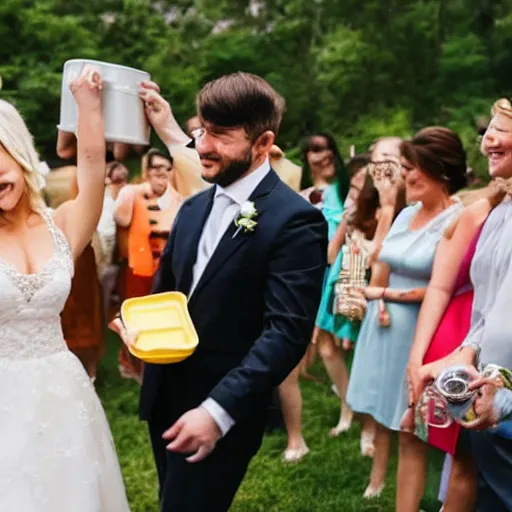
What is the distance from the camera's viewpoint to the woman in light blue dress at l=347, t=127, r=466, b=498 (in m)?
4.03

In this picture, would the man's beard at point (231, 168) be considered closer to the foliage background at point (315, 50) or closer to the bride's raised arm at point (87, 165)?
the bride's raised arm at point (87, 165)

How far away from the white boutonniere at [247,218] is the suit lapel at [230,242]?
0.01 meters

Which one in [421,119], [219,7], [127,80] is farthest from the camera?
[219,7]

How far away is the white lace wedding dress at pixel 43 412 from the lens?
281 centimetres

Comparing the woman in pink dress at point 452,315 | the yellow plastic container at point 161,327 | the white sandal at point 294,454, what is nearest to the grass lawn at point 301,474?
the white sandal at point 294,454

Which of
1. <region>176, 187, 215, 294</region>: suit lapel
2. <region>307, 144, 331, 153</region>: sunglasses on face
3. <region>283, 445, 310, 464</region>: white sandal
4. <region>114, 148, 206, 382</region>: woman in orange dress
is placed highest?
<region>176, 187, 215, 294</region>: suit lapel

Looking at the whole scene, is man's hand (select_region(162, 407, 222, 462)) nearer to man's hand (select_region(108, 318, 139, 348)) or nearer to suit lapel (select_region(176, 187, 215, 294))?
man's hand (select_region(108, 318, 139, 348))

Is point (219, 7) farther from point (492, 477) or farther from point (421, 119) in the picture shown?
point (492, 477)

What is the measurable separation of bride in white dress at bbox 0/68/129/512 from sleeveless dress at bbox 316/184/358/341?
2.79 metres

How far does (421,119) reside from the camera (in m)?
12.0

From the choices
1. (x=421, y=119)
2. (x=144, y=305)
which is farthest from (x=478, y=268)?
(x=421, y=119)

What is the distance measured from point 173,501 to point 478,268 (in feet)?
3.80

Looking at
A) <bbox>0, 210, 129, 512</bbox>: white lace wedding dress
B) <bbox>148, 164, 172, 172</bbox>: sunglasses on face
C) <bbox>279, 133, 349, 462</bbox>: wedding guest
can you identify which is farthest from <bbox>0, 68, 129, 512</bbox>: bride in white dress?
<bbox>148, 164, 172, 172</bbox>: sunglasses on face

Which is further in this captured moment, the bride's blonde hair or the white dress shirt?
the bride's blonde hair
